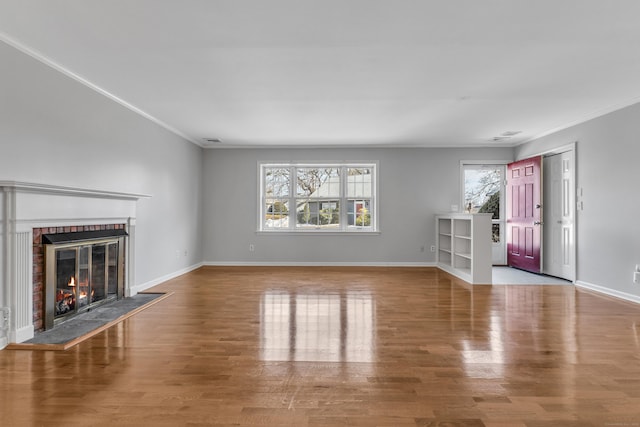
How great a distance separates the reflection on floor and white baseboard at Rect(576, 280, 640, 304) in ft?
0.81

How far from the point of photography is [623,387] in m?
2.14

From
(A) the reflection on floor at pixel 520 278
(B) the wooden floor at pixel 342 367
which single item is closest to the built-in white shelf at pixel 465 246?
(A) the reflection on floor at pixel 520 278

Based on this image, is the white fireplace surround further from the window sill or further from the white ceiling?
the window sill

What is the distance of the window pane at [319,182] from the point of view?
738 cm

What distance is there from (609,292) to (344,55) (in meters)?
4.75

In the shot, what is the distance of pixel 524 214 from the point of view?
21.3ft

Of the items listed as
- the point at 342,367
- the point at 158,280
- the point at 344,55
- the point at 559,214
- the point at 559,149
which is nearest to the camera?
the point at 342,367

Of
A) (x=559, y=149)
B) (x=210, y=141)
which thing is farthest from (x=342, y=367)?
(x=210, y=141)

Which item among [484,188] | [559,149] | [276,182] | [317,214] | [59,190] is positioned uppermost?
[559,149]

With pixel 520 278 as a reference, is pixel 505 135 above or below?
above

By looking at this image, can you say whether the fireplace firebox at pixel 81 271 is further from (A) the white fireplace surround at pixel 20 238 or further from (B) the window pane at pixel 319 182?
(B) the window pane at pixel 319 182

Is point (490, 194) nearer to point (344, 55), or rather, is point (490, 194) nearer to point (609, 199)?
point (609, 199)

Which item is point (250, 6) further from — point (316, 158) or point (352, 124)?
point (316, 158)

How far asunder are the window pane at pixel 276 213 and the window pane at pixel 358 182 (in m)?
1.40
